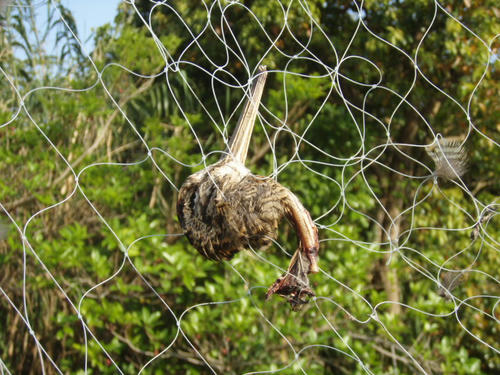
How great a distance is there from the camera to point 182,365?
98.8 inches

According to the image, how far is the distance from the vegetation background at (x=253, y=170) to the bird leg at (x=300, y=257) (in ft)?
4.04

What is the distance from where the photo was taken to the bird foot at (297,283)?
102 centimetres

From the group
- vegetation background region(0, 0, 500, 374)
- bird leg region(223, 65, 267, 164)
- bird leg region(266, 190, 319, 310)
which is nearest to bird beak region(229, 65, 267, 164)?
bird leg region(223, 65, 267, 164)

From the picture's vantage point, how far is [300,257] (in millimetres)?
1024

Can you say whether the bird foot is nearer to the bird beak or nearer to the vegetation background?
the bird beak

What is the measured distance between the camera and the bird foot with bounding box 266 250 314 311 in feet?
3.36

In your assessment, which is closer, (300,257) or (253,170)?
(300,257)

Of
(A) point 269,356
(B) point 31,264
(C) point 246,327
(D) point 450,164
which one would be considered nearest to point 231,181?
(D) point 450,164

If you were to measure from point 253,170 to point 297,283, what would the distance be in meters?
1.68

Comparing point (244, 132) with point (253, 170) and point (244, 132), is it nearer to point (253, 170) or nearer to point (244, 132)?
point (244, 132)

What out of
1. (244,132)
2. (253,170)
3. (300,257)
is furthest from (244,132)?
(253,170)

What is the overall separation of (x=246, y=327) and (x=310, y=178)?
29.5 inches

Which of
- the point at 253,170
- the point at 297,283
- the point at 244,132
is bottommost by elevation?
the point at 253,170

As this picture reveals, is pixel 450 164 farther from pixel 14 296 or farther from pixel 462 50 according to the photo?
pixel 14 296
